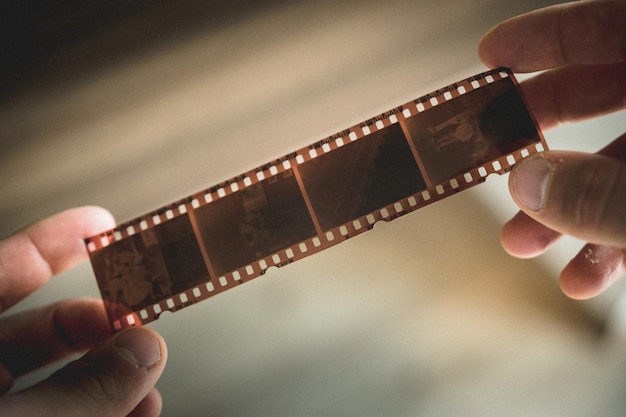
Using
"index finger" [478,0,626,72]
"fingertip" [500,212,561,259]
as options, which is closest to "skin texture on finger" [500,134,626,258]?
"fingertip" [500,212,561,259]

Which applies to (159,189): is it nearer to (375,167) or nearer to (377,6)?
(375,167)

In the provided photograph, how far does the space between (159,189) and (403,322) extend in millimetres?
968

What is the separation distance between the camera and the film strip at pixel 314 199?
1.23 metres

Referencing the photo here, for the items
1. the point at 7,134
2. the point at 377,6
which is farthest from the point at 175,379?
the point at 377,6

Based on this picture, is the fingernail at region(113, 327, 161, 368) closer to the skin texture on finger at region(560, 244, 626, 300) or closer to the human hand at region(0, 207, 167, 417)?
the human hand at region(0, 207, 167, 417)

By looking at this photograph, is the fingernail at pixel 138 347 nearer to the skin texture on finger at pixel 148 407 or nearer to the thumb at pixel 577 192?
the skin texture on finger at pixel 148 407

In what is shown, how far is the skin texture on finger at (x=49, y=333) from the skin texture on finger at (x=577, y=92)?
5.04 feet

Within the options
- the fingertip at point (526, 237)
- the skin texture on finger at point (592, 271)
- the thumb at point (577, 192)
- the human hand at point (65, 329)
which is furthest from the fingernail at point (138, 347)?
the skin texture on finger at point (592, 271)

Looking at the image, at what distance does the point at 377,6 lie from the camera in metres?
1.83

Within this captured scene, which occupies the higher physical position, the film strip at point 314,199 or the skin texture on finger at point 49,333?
the film strip at point 314,199

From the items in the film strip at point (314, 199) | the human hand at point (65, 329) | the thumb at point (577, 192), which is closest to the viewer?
the thumb at point (577, 192)

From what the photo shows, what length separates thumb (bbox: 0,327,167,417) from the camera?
945 millimetres

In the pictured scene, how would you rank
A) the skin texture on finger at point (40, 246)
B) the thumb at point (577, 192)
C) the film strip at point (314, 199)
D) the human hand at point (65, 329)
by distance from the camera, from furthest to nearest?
the skin texture on finger at point (40, 246), the film strip at point (314, 199), the human hand at point (65, 329), the thumb at point (577, 192)

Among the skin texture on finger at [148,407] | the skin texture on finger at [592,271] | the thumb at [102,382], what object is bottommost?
the skin texture on finger at [592,271]
